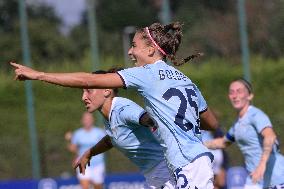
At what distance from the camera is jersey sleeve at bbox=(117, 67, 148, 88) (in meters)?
5.50

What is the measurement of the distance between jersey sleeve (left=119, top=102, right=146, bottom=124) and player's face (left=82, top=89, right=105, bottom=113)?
1.04ft

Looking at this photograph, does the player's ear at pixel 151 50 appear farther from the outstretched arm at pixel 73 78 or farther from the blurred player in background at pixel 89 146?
the blurred player in background at pixel 89 146

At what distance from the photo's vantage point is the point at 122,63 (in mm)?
16969

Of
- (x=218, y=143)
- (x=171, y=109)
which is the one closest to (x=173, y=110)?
(x=171, y=109)

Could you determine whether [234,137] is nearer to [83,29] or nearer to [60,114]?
[60,114]

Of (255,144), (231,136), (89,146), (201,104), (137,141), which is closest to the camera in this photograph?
(201,104)

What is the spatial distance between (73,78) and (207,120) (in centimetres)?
142

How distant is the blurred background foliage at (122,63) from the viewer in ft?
51.0

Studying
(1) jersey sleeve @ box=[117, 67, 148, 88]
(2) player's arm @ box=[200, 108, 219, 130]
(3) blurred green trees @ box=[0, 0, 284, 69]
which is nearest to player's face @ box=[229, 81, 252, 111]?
(2) player's arm @ box=[200, 108, 219, 130]

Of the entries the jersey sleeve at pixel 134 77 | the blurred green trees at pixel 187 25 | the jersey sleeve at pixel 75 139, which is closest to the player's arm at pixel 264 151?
the jersey sleeve at pixel 134 77

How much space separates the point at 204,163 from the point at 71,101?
10.9 meters

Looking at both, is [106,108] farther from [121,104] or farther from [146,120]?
[146,120]

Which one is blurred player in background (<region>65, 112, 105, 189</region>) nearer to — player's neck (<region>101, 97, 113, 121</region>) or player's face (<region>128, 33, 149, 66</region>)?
player's neck (<region>101, 97, 113, 121</region>)

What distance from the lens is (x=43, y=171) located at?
15.7m
